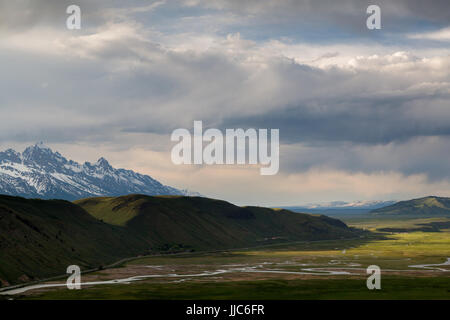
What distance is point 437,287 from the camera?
182375 mm

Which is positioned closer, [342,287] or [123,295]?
[123,295]
